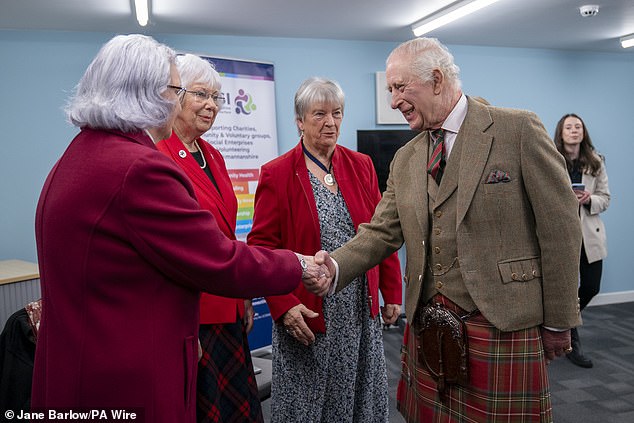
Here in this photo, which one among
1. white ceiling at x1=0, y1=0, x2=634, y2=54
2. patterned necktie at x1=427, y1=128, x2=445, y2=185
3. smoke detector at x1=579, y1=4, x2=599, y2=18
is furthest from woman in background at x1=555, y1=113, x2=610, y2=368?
patterned necktie at x1=427, y1=128, x2=445, y2=185

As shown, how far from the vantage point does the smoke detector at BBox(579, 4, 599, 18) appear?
13.4ft

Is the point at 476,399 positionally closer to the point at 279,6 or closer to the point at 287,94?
the point at 279,6

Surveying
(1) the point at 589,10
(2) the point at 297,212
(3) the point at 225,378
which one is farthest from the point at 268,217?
(1) the point at 589,10

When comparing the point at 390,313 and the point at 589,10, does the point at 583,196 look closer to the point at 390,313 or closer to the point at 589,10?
the point at 589,10

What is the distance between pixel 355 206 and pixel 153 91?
3.56 feet

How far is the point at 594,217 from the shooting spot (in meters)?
4.11

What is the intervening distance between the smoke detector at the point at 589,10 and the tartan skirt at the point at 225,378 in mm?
3753

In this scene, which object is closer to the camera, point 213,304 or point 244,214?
point 213,304

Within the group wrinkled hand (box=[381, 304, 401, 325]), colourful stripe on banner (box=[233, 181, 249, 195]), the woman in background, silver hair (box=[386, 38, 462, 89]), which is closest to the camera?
silver hair (box=[386, 38, 462, 89])

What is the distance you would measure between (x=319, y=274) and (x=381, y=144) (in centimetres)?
344

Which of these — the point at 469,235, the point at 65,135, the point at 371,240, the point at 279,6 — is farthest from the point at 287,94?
the point at 469,235

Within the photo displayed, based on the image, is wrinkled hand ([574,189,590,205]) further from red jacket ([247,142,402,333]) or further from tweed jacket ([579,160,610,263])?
red jacket ([247,142,402,333])

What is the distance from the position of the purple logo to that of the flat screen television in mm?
1070

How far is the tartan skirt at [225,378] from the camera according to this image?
1.67 m
